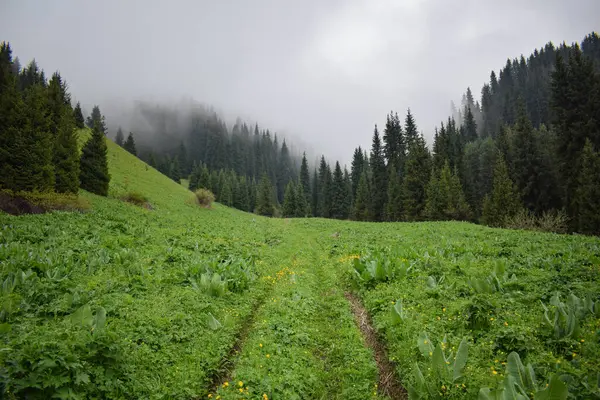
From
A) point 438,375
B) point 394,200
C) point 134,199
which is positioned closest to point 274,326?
point 438,375

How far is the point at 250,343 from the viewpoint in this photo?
652 centimetres

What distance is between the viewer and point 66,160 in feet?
87.4

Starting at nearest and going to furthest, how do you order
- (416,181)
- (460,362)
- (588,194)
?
(460,362), (588,194), (416,181)

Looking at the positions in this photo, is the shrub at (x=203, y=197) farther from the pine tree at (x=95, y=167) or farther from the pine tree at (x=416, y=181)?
the pine tree at (x=416, y=181)

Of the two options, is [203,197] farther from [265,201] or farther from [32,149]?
[265,201]

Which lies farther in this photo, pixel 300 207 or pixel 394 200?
pixel 300 207

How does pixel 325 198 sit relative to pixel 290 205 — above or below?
above

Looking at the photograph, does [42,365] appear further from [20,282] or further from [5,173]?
[5,173]

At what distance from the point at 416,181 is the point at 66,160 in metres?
47.5

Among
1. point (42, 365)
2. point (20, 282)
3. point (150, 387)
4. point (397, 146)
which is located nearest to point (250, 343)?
point (150, 387)

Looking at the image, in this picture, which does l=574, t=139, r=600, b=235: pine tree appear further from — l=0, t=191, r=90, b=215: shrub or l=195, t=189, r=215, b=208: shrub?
l=195, t=189, r=215, b=208: shrub

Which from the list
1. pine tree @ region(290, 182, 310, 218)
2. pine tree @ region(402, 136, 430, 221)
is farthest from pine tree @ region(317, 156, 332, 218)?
pine tree @ region(402, 136, 430, 221)

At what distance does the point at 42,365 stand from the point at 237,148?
6481 inches

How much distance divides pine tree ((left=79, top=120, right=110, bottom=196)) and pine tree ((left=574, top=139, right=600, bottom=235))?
172 feet
